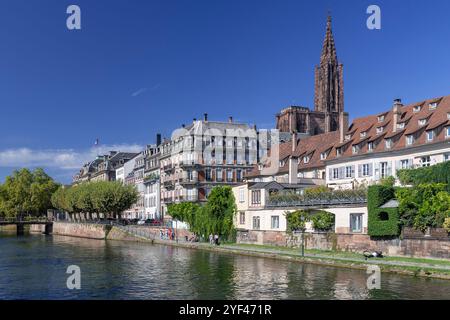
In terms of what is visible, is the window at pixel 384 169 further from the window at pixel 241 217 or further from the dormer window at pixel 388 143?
the window at pixel 241 217

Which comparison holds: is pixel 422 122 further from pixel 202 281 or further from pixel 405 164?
pixel 202 281

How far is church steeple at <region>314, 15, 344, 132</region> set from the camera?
146 metres

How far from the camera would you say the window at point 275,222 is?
6235 cm

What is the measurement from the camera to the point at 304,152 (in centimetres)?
8044

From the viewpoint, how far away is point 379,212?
158ft

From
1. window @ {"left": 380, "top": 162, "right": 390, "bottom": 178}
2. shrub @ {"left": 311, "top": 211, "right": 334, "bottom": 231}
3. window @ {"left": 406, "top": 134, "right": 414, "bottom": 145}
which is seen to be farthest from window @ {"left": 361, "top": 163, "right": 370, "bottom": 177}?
shrub @ {"left": 311, "top": 211, "right": 334, "bottom": 231}

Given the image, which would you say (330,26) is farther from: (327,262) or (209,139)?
(327,262)

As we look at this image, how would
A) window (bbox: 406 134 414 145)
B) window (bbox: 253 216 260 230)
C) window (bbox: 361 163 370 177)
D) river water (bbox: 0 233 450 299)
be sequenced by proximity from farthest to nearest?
1. window (bbox: 253 216 260 230)
2. window (bbox: 361 163 370 177)
3. window (bbox: 406 134 414 145)
4. river water (bbox: 0 233 450 299)

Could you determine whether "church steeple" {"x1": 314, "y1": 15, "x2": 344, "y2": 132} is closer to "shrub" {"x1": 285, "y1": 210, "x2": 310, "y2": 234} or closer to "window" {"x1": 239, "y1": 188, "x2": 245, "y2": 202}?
"window" {"x1": 239, "y1": 188, "x2": 245, "y2": 202}

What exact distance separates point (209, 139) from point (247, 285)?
6973 centimetres

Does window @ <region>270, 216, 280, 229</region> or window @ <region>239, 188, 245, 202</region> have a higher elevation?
window @ <region>239, 188, 245, 202</region>

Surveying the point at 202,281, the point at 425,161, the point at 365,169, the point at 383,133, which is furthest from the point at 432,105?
the point at 202,281

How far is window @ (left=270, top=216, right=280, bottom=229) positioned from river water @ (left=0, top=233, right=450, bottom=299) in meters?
9.39

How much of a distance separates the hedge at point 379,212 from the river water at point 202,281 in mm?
6395
